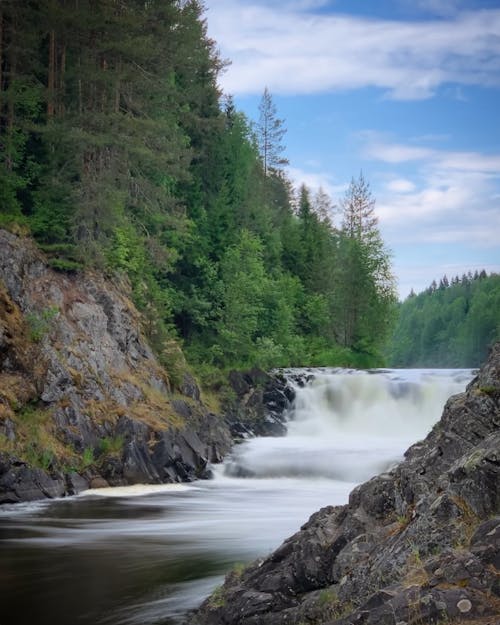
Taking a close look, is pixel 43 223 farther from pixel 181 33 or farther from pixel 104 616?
pixel 104 616

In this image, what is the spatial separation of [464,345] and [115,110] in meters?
111

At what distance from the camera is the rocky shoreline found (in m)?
21.0

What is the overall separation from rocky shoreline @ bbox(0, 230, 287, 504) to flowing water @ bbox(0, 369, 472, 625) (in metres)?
0.81

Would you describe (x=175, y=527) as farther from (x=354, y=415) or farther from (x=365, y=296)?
(x=365, y=296)

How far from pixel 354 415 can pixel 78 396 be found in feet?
56.7

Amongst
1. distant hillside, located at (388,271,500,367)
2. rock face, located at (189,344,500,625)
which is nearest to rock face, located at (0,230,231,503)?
rock face, located at (189,344,500,625)

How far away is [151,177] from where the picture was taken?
38.1 metres

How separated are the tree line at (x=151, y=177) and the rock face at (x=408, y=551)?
19306 millimetres

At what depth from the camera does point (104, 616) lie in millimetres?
10734

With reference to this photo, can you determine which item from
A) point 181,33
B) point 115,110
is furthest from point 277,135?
point 115,110

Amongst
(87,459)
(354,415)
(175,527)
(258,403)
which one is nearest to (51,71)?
(87,459)

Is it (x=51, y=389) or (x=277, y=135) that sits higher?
(x=277, y=135)

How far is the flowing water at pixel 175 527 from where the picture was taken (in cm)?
1160

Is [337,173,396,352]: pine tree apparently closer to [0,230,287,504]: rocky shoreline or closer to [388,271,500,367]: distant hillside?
[0,230,287,504]: rocky shoreline
